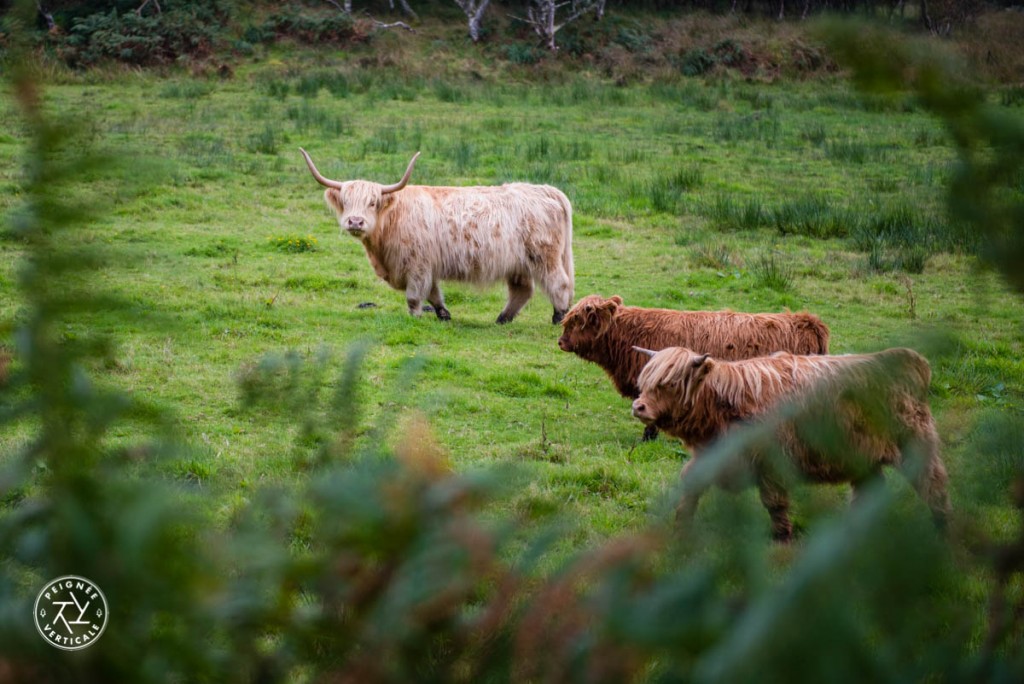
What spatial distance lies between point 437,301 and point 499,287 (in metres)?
1.07

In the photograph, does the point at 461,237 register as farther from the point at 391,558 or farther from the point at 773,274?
the point at 391,558

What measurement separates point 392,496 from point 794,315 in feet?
17.7

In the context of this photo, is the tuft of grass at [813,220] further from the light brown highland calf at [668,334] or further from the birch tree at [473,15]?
the birch tree at [473,15]

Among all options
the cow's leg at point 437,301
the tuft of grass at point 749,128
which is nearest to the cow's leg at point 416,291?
the cow's leg at point 437,301

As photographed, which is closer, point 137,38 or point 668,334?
point 668,334

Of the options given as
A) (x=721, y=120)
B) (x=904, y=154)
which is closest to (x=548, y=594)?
(x=904, y=154)

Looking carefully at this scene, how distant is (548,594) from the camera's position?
0.83 meters

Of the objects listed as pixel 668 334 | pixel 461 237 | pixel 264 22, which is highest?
pixel 668 334

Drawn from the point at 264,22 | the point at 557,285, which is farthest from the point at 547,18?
the point at 557,285

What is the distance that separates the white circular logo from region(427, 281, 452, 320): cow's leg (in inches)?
333

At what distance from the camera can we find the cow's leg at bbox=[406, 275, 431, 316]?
29.8 ft

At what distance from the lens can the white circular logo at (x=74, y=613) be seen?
0.77m

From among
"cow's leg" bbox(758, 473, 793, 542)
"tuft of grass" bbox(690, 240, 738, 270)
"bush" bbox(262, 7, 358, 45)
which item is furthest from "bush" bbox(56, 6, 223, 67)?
"cow's leg" bbox(758, 473, 793, 542)

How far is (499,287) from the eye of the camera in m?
10.2
